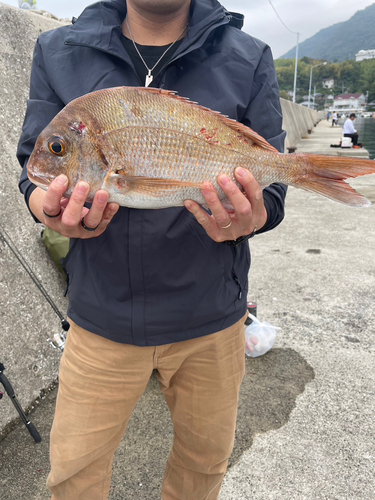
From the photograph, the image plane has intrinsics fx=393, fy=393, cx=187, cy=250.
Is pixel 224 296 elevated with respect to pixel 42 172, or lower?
lower

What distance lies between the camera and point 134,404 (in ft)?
5.97

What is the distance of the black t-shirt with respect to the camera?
1762 mm

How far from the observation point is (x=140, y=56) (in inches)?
69.9

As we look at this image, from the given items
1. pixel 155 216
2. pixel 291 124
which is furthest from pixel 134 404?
pixel 291 124

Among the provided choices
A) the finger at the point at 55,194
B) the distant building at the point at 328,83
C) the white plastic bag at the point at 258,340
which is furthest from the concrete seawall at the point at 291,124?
the distant building at the point at 328,83

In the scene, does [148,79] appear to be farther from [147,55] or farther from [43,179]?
[43,179]

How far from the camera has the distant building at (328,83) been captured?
181000 millimetres

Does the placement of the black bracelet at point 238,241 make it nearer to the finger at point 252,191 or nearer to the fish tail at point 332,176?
the finger at point 252,191

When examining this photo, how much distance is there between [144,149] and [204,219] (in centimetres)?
36

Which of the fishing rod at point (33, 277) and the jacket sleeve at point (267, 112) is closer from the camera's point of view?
the jacket sleeve at point (267, 112)

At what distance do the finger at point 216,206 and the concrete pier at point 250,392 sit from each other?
1.69 meters

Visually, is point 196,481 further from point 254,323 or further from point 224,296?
point 254,323

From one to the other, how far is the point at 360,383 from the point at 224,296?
1.98 metres

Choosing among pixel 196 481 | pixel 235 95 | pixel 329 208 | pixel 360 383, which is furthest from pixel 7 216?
pixel 329 208
